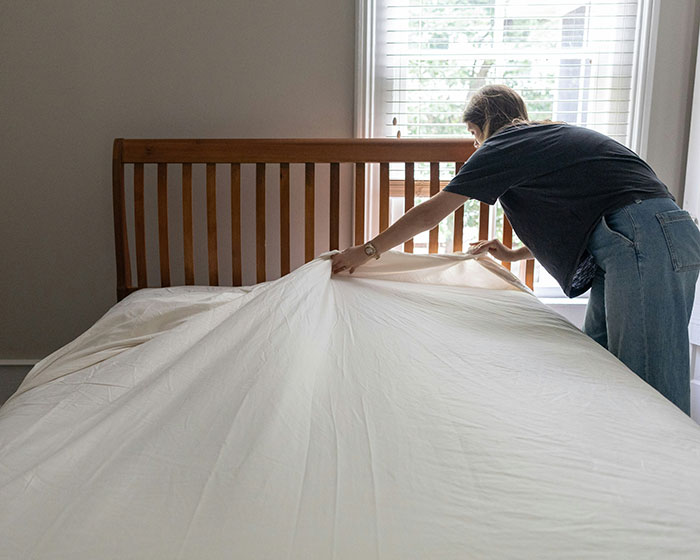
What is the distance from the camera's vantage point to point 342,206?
98.0 inches

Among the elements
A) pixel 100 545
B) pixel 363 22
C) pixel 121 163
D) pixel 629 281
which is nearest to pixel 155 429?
pixel 100 545

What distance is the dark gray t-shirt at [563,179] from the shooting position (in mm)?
1618

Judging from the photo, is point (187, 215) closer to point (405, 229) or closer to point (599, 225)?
point (405, 229)

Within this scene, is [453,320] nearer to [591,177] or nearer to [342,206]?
[591,177]

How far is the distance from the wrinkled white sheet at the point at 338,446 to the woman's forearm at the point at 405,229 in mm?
296

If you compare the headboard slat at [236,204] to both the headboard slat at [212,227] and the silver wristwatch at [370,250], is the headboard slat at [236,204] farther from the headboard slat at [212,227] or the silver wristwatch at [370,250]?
the silver wristwatch at [370,250]

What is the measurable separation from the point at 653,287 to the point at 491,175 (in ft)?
1.48

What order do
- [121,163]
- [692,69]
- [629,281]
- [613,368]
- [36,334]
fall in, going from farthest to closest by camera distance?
[36,334], [692,69], [121,163], [629,281], [613,368]

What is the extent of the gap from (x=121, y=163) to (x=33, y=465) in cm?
152

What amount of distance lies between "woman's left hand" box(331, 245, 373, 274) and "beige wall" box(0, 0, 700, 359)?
27.7 inches

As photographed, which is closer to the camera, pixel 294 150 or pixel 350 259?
pixel 350 259

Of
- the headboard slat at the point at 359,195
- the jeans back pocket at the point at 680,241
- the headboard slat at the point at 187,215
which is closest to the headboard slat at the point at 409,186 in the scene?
the headboard slat at the point at 359,195

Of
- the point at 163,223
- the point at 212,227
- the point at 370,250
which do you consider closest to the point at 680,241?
the point at 370,250

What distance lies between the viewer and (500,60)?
8.12 feet
